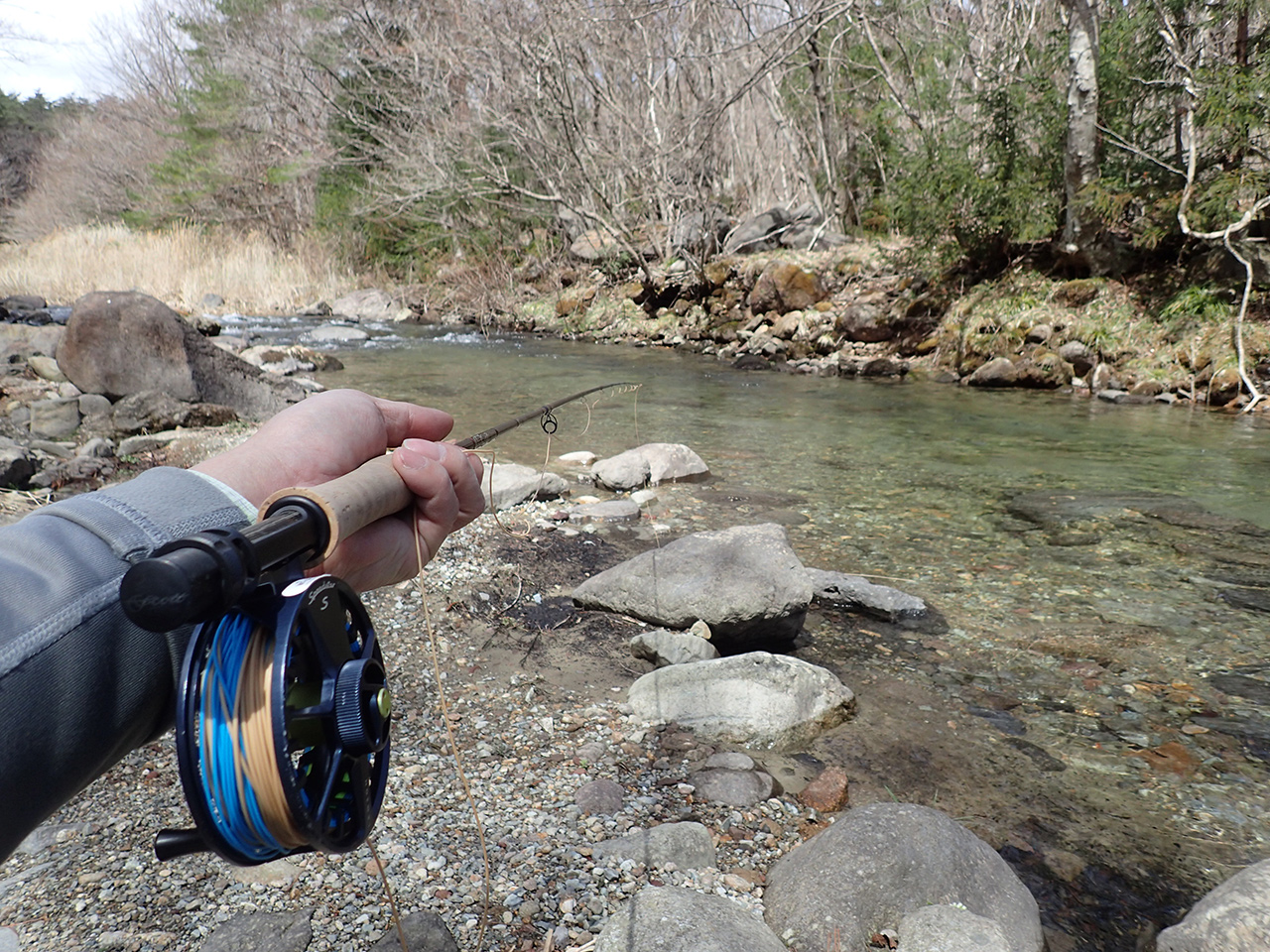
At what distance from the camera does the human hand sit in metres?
1.45

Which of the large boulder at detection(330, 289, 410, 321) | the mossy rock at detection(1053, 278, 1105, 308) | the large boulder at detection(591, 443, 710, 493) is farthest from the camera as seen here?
the large boulder at detection(330, 289, 410, 321)

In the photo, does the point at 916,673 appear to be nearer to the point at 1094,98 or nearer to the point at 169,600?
the point at 169,600

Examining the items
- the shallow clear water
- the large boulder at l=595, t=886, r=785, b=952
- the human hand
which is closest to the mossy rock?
the shallow clear water

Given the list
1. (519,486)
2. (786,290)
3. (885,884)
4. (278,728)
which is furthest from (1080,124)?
(278,728)

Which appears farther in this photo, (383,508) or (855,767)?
(855,767)

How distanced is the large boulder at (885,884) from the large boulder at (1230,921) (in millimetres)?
287

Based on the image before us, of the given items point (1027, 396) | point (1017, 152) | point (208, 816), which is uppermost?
point (1017, 152)

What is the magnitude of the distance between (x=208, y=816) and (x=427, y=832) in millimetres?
1398

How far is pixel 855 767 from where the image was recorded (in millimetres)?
2660

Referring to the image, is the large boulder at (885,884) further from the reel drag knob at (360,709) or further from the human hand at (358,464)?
the reel drag knob at (360,709)

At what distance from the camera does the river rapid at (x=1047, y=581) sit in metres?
2.46

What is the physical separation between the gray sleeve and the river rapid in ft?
6.88

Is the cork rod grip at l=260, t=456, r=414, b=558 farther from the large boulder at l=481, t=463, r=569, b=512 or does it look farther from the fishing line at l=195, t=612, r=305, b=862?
the large boulder at l=481, t=463, r=569, b=512

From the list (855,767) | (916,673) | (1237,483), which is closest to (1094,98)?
(1237,483)
